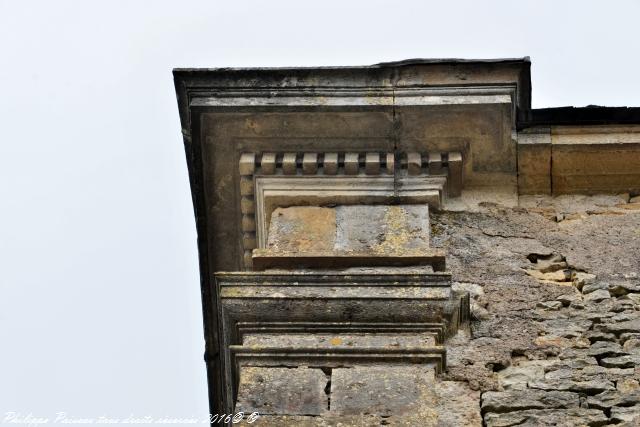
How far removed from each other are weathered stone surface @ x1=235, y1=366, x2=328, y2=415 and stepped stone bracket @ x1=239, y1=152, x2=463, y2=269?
5.98 feet

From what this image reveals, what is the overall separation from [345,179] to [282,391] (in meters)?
2.10

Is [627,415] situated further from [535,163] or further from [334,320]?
[535,163]

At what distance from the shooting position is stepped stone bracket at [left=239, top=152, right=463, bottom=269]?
7.64 metres

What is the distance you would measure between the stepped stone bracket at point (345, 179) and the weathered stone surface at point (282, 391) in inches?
71.8

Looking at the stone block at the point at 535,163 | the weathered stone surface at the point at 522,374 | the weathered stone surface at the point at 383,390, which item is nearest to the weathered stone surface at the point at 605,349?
the weathered stone surface at the point at 522,374

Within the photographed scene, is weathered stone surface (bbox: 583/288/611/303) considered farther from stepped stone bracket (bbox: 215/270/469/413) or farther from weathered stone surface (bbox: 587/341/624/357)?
stepped stone bracket (bbox: 215/270/469/413)

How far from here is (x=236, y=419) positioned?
18.5 feet

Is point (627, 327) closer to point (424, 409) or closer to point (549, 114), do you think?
point (424, 409)

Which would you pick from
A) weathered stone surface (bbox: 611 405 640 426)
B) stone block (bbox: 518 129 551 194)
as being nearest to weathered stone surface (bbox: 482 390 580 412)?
weathered stone surface (bbox: 611 405 640 426)

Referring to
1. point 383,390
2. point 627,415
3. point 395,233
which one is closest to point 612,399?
point 627,415

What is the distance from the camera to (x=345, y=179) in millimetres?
7738

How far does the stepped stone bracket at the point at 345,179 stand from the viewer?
764 cm

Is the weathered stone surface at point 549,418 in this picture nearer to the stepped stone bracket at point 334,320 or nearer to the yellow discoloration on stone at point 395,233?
the stepped stone bracket at point 334,320

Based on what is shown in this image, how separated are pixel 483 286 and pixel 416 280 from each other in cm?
51
